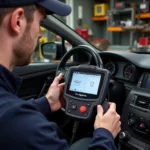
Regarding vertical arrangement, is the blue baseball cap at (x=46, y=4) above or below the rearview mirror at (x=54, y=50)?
above

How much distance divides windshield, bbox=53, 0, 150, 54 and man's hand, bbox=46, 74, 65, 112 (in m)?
4.28

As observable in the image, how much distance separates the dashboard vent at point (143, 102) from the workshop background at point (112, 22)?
4.02m

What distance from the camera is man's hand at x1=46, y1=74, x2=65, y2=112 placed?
1354 mm

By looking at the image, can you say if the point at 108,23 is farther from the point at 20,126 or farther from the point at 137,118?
the point at 20,126

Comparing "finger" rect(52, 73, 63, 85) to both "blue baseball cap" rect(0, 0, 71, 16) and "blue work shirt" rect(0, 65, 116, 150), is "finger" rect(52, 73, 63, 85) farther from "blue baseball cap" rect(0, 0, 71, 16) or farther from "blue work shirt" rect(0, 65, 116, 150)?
"blue work shirt" rect(0, 65, 116, 150)

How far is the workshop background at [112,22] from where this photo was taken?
571cm

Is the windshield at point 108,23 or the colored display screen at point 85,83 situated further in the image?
the windshield at point 108,23

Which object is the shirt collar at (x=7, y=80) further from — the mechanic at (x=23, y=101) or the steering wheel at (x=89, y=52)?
the steering wheel at (x=89, y=52)

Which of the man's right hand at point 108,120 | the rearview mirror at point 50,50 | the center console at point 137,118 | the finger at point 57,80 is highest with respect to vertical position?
the rearview mirror at point 50,50

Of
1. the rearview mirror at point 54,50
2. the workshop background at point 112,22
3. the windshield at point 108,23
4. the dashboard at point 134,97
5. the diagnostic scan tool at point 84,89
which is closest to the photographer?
the diagnostic scan tool at point 84,89

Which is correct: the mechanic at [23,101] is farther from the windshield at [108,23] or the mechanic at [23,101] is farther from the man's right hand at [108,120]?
the windshield at [108,23]

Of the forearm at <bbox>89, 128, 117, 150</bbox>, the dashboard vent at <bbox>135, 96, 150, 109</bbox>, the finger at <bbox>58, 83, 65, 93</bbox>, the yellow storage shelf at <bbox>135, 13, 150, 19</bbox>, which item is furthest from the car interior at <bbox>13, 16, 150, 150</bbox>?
the yellow storage shelf at <bbox>135, 13, 150, 19</bbox>

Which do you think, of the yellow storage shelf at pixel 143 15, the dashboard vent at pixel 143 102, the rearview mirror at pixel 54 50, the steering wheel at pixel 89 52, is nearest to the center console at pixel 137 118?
the dashboard vent at pixel 143 102

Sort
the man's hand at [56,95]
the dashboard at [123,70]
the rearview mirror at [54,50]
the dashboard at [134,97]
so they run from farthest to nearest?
1. the rearview mirror at [54,50]
2. the dashboard at [123,70]
3. the dashboard at [134,97]
4. the man's hand at [56,95]
